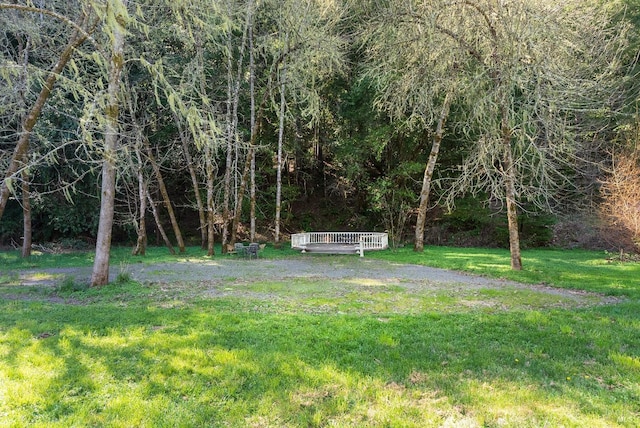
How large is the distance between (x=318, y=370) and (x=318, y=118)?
42.3ft

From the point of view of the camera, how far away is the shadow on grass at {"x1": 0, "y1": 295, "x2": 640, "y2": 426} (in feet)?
9.45

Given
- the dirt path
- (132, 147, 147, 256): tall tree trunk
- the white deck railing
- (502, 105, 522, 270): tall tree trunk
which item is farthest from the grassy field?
the white deck railing

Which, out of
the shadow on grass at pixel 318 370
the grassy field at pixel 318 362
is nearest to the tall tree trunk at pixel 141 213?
the grassy field at pixel 318 362

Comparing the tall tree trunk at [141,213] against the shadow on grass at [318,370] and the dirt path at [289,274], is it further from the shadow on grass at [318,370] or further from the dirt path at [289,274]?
the shadow on grass at [318,370]

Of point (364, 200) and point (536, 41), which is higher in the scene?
point (536, 41)

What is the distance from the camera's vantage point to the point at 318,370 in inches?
141

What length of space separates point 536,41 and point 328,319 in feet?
24.1

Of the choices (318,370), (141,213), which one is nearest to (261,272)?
(141,213)

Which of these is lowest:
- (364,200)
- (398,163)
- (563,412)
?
(563,412)

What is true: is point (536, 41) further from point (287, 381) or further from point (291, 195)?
point (291, 195)

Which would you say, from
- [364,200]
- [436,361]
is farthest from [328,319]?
[364,200]

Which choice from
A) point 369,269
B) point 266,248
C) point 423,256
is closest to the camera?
point 369,269

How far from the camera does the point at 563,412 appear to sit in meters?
2.89

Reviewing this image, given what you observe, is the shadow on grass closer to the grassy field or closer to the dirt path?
the grassy field
